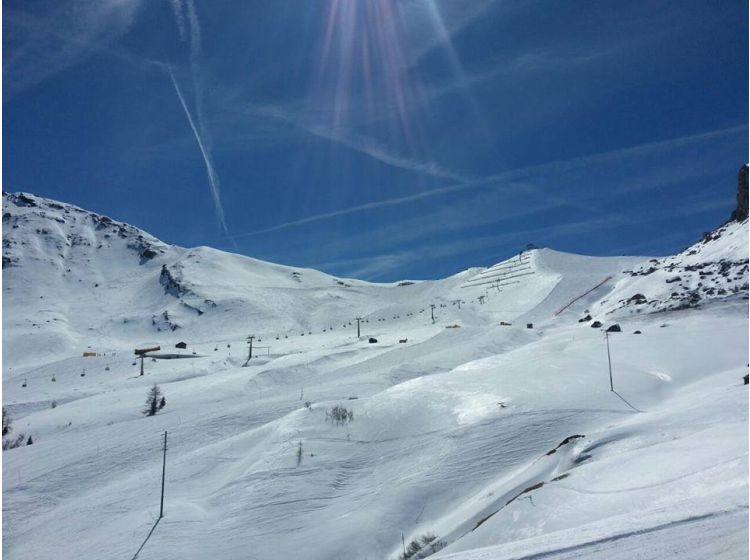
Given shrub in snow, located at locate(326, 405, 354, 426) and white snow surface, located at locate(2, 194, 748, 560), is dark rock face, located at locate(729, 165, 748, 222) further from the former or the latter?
shrub in snow, located at locate(326, 405, 354, 426)

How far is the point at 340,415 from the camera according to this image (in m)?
28.0

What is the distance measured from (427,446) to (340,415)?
19.9 ft

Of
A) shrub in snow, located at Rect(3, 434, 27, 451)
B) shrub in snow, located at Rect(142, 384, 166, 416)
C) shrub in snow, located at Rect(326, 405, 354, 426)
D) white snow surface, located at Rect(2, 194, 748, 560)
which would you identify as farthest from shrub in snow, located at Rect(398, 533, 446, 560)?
shrub in snow, located at Rect(3, 434, 27, 451)

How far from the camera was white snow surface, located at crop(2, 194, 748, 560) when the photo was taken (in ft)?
37.6

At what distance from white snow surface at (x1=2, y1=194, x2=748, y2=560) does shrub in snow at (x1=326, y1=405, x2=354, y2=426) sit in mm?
363

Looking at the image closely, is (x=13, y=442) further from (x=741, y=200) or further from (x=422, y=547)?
(x=741, y=200)

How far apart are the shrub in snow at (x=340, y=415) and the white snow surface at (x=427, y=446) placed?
14.3 inches

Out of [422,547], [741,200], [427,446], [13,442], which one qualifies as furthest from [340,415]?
[741,200]

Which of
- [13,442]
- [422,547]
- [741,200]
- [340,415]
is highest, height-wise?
[741,200]

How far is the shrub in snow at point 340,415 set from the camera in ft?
90.3

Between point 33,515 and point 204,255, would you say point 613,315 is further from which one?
point 204,255

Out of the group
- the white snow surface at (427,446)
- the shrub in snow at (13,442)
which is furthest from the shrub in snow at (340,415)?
the shrub in snow at (13,442)

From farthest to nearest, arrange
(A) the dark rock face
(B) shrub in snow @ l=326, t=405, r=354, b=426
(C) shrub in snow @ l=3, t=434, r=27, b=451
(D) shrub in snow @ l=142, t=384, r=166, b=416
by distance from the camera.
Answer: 1. (A) the dark rock face
2. (D) shrub in snow @ l=142, t=384, r=166, b=416
3. (C) shrub in snow @ l=3, t=434, r=27, b=451
4. (B) shrub in snow @ l=326, t=405, r=354, b=426

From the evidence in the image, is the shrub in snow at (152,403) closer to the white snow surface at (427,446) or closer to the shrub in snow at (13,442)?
the white snow surface at (427,446)
